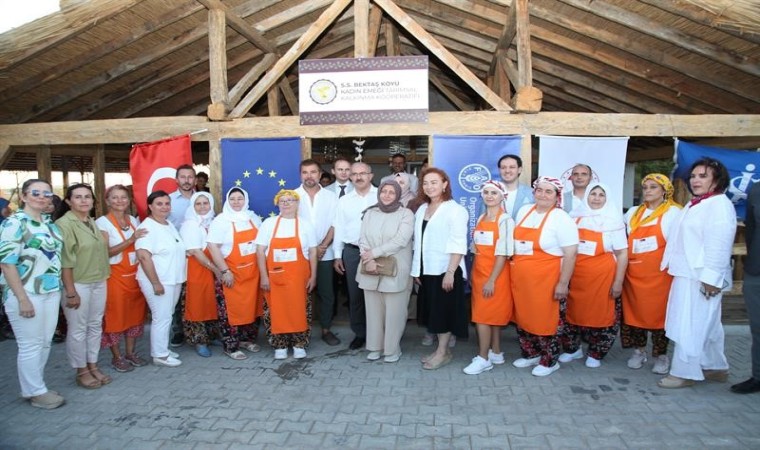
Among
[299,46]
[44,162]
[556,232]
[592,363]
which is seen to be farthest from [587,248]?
[44,162]

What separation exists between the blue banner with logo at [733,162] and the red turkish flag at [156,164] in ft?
17.8

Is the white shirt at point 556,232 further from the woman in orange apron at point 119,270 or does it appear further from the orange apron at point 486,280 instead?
the woman in orange apron at point 119,270

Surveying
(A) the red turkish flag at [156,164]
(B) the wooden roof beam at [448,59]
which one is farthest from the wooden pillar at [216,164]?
(B) the wooden roof beam at [448,59]

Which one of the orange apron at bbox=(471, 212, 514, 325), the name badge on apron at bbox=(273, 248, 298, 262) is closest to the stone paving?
the orange apron at bbox=(471, 212, 514, 325)

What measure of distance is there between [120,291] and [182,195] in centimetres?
128

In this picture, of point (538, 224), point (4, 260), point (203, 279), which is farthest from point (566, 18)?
point (4, 260)

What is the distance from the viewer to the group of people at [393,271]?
134 inches

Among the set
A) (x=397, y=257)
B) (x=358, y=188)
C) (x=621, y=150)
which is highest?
(x=621, y=150)

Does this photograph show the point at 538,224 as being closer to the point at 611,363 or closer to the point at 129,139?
the point at 611,363

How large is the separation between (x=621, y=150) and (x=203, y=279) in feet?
14.9

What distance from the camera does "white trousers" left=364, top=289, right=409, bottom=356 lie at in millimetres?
4109

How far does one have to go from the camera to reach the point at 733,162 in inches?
200

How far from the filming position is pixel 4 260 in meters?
3.08

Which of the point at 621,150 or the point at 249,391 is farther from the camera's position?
the point at 621,150
